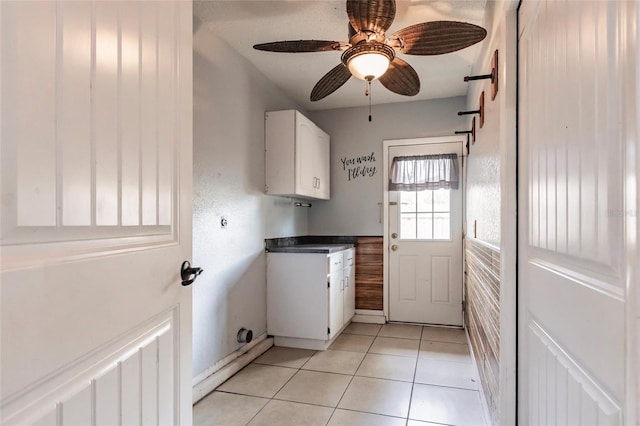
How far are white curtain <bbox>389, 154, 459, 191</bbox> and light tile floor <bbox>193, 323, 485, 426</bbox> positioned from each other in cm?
164

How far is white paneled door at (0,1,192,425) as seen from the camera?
1.95 feet

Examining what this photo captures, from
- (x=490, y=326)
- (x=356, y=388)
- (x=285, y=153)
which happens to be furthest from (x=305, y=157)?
(x=490, y=326)

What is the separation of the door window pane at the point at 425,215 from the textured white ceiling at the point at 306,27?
119 centimetres

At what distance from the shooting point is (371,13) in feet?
5.45

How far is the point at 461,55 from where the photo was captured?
2.84 m

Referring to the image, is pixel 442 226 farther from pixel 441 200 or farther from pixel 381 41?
pixel 381 41

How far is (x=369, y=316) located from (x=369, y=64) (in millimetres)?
2968

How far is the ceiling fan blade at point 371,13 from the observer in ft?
5.25

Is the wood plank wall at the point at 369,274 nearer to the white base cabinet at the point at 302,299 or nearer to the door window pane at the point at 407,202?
the door window pane at the point at 407,202

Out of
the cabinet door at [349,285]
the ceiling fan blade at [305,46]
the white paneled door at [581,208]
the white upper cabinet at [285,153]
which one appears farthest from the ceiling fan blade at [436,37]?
the cabinet door at [349,285]

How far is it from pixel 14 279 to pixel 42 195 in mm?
156

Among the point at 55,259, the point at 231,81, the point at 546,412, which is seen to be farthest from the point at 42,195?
the point at 231,81

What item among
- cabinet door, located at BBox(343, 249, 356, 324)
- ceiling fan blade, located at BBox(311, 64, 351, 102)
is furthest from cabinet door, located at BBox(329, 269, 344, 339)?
ceiling fan blade, located at BBox(311, 64, 351, 102)

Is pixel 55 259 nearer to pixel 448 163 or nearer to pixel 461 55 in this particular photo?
pixel 461 55
